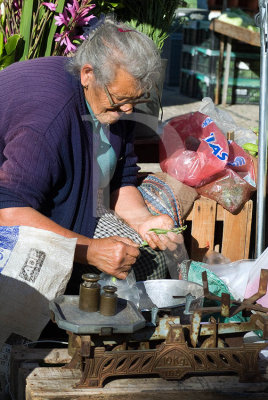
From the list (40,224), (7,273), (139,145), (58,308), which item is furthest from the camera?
(139,145)

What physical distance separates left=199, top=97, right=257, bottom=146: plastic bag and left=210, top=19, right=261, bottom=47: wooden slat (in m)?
2.95

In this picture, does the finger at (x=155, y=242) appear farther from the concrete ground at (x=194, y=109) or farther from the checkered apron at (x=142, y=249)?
the concrete ground at (x=194, y=109)

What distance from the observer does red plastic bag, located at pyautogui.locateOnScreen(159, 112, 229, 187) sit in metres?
3.28

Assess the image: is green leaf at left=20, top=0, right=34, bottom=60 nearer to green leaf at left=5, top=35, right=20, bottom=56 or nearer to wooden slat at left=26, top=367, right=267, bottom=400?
green leaf at left=5, top=35, right=20, bottom=56

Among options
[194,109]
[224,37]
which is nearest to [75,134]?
[194,109]

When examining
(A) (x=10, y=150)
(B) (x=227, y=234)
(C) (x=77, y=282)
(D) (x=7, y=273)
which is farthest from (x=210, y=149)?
(D) (x=7, y=273)

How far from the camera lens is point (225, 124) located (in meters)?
3.85

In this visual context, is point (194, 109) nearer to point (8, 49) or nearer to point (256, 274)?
point (8, 49)

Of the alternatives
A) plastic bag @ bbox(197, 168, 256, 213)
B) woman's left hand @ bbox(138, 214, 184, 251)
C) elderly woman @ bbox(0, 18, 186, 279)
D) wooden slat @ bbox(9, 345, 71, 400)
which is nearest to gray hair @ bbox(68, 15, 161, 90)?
elderly woman @ bbox(0, 18, 186, 279)

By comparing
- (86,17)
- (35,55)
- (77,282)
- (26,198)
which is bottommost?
(77,282)

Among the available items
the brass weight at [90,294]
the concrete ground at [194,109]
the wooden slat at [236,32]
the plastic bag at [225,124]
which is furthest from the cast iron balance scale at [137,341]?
the concrete ground at [194,109]

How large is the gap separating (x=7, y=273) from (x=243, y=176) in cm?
174

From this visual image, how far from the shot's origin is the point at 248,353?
188 cm

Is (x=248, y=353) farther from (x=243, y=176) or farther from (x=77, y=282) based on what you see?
(x=243, y=176)
